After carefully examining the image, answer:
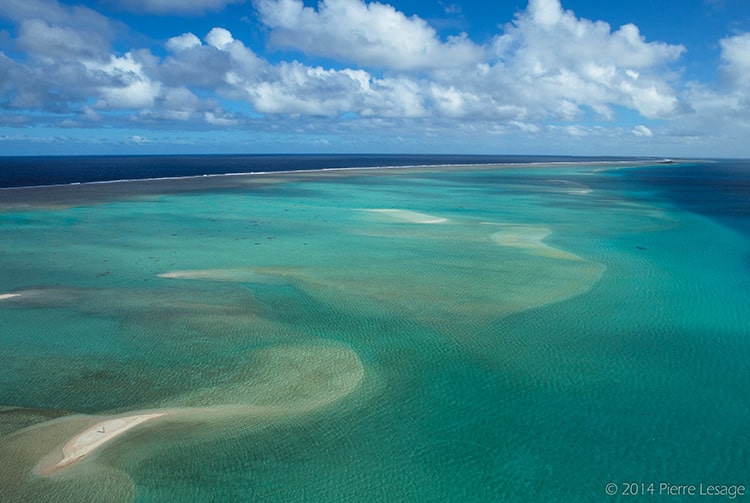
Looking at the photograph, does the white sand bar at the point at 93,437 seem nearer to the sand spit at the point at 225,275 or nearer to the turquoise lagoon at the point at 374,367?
the turquoise lagoon at the point at 374,367

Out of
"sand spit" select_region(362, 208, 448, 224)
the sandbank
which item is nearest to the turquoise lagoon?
the sandbank

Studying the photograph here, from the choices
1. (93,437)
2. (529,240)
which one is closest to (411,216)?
(529,240)

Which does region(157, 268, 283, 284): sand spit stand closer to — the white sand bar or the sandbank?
the white sand bar

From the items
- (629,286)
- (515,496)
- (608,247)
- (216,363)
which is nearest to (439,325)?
(216,363)

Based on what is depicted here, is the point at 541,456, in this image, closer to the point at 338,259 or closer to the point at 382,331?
the point at 382,331

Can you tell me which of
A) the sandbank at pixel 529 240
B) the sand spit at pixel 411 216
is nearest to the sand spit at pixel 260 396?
the sandbank at pixel 529 240

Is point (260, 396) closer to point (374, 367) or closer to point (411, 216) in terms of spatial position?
point (374, 367)
